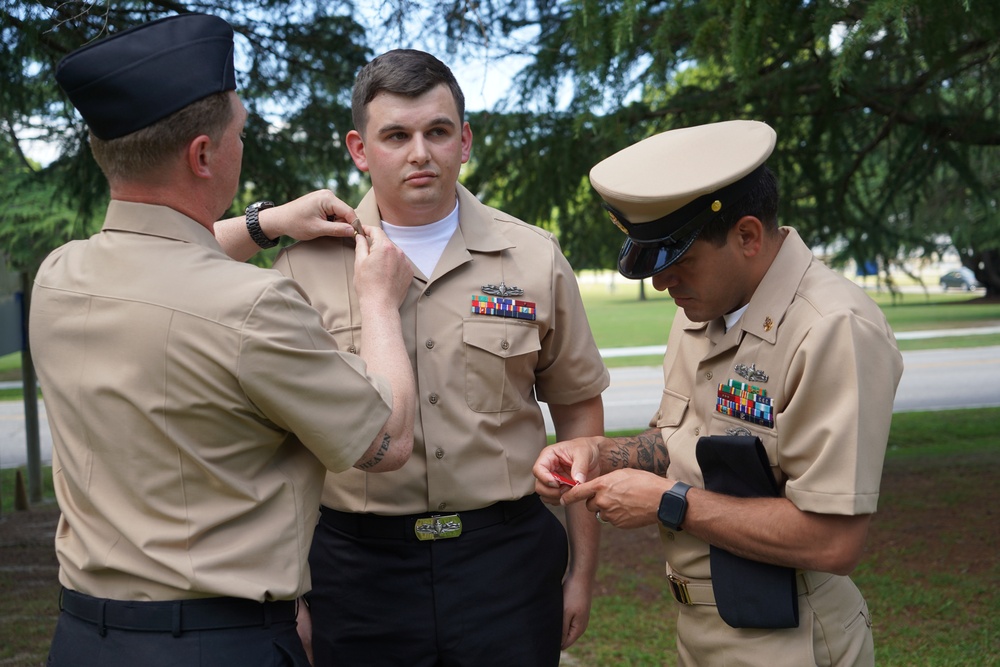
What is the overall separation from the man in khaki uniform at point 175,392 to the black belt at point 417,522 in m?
0.56

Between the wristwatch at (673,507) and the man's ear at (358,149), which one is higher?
the man's ear at (358,149)

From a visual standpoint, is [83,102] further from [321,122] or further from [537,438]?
[321,122]

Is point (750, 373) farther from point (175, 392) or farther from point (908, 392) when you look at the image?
point (908, 392)

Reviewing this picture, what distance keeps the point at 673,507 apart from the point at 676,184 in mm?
696

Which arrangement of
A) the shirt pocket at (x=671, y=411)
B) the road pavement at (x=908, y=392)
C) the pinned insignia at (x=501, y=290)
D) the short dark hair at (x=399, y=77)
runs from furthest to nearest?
1. the road pavement at (x=908, y=392)
2. the pinned insignia at (x=501, y=290)
3. the short dark hair at (x=399, y=77)
4. the shirt pocket at (x=671, y=411)

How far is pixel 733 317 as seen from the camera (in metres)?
2.26

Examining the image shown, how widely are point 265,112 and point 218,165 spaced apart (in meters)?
4.45

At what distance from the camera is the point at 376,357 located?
207 centimetres

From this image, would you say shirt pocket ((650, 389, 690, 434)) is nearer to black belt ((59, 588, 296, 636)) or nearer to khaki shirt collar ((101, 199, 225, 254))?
black belt ((59, 588, 296, 636))

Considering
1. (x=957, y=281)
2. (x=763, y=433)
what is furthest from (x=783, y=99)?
(x=957, y=281)

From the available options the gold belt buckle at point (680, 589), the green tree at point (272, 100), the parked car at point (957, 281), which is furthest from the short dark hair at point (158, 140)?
the parked car at point (957, 281)

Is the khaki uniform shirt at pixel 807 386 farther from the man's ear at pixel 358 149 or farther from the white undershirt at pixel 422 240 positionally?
the man's ear at pixel 358 149

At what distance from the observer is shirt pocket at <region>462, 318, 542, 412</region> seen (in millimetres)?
2537

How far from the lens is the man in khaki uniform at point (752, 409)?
1.90 metres
